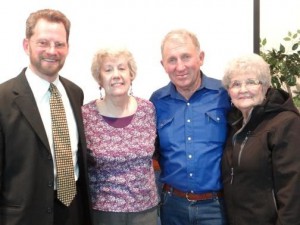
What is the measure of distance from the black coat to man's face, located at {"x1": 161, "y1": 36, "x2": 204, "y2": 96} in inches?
15.7

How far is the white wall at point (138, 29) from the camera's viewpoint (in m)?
2.56

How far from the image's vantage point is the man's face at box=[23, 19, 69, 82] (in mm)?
1687

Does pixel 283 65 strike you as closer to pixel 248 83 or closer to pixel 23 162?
pixel 248 83

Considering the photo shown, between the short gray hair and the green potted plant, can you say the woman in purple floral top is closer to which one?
the short gray hair

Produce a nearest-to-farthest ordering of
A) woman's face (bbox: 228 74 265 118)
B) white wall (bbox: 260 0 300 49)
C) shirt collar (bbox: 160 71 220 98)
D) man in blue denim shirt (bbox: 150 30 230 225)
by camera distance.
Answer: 1. woman's face (bbox: 228 74 265 118)
2. man in blue denim shirt (bbox: 150 30 230 225)
3. shirt collar (bbox: 160 71 220 98)
4. white wall (bbox: 260 0 300 49)

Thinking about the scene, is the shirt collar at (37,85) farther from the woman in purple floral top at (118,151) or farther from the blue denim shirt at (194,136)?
the blue denim shirt at (194,136)

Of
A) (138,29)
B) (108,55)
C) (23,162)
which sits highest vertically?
(138,29)

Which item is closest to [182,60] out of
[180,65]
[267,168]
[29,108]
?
[180,65]

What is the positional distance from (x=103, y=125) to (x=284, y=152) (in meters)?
0.89

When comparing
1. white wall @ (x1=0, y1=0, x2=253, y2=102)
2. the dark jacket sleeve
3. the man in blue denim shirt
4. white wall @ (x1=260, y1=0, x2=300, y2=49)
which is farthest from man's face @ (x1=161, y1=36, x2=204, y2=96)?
white wall @ (x1=260, y1=0, x2=300, y2=49)

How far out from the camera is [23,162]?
1587mm

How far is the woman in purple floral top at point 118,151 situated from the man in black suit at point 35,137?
0.10m

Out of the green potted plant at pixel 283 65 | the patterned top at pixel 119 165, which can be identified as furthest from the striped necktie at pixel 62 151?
the green potted plant at pixel 283 65

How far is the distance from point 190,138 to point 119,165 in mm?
Result: 413
